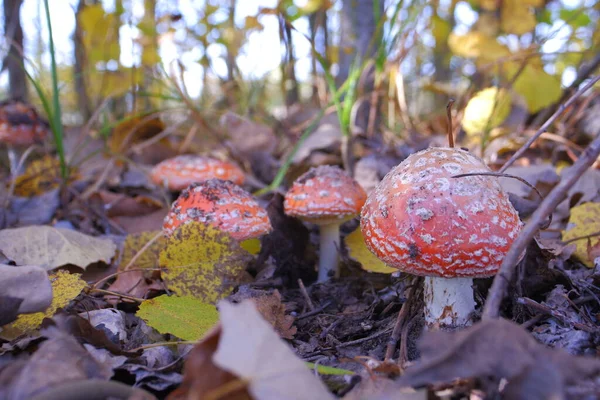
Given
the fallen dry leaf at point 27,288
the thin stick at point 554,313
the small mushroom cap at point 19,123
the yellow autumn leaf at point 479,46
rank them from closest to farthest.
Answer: the fallen dry leaf at point 27,288 → the thin stick at point 554,313 → the yellow autumn leaf at point 479,46 → the small mushroom cap at point 19,123

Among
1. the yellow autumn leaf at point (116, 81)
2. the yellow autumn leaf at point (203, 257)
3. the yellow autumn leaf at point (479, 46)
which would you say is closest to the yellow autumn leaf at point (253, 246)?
the yellow autumn leaf at point (203, 257)

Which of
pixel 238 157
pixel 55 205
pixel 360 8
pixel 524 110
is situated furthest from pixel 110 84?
pixel 524 110

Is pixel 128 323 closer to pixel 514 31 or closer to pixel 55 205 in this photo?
pixel 55 205

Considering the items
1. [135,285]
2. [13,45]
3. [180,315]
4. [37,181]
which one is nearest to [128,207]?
[37,181]

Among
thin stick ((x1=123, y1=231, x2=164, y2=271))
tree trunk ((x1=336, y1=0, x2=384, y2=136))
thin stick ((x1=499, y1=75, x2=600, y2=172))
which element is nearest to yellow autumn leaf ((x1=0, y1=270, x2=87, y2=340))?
thin stick ((x1=123, y1=231, x2=164, y2=271))

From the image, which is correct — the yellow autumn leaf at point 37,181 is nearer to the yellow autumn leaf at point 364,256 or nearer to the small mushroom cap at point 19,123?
the small mushroom cap at point 19,123

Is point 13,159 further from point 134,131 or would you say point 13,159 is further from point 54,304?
point 54,304
